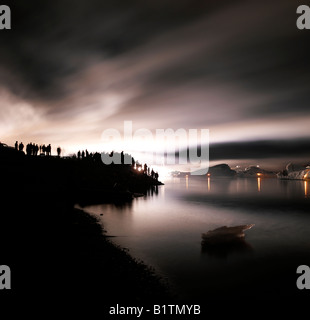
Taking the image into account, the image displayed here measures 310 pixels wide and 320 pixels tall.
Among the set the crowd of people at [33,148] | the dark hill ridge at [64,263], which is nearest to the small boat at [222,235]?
the dark hill ridge at [64,263]

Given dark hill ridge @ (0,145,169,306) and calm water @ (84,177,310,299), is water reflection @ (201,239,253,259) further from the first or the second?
dark hill ridge @ (0,145,169,306)

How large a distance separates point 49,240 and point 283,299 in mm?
22315

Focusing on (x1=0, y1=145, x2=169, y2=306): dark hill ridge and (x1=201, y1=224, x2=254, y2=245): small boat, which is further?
(x1=201, y1=224, x2=254, y2=245): small boat

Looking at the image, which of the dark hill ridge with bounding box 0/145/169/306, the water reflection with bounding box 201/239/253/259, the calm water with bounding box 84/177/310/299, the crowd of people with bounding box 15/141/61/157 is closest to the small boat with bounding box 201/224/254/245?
the water reflection with bounding box 201/239/253/259

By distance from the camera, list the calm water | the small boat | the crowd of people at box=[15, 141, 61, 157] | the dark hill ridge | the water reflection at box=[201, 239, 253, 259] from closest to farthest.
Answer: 1. the dark hill ridge
2. the calm water
3. the water reflection at box=[201, 239, 253, 259]
4. the small boat
5. the crowd of people at box=[15, 141, 61, 157]

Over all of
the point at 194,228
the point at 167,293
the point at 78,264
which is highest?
the point at 78,264

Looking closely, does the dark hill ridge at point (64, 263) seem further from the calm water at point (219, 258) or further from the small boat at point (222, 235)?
the small boat at point (222, 235)

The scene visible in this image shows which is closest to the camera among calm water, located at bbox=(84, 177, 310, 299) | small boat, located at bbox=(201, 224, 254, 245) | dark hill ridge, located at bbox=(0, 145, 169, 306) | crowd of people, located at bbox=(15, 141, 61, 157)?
dark hill ridge, located at bbox=(0, 145, 169, 306)

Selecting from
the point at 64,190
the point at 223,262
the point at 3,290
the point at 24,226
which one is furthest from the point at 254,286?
the point at 64,190

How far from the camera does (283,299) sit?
52.3ft

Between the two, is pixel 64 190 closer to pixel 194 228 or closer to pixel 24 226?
pixel 24 226

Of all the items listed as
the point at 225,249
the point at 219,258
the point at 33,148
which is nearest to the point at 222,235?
the point at 225,249

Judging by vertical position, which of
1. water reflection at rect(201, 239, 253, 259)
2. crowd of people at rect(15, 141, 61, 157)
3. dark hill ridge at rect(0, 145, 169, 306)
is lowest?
water reflection at rect(201, 239, 253, 259)

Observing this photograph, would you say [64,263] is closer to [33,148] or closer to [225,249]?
[225,249]
